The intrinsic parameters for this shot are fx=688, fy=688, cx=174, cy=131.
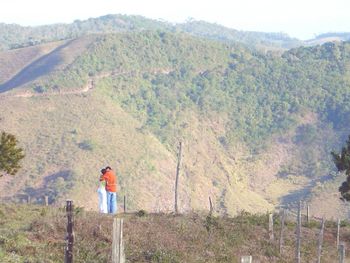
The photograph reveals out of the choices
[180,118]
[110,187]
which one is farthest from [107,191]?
[180,118]

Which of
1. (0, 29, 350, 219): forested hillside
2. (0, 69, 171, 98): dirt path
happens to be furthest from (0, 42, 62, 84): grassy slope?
(0, 69, 171, 98): dirt path

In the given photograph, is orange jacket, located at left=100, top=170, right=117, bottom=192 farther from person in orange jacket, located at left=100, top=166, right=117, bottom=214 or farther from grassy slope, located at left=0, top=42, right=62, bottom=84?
grassy slope, located at left=0, top=42, right=62, bottom=84

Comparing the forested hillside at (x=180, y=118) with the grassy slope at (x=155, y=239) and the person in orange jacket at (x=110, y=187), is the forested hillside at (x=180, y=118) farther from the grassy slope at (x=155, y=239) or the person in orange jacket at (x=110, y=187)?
the grassy slope at (x=155, y=239)

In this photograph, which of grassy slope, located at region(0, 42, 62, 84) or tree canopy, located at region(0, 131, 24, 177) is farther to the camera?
grassy slope, located at region(0, 42, 62, 84)

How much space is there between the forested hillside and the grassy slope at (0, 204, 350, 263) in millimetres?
33214

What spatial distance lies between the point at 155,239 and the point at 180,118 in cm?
6092

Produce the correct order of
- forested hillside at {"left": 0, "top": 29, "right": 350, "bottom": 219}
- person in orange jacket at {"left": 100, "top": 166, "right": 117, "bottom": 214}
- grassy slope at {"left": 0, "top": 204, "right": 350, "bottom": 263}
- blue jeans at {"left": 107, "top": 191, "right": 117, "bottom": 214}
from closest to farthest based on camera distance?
grassy slope at {"left": 0, "top": 204, "right": 350, "bottom": 263} < person in orange jacket at {"left": 100, "top": 166, "right": 117, "bottom": 214} < blue jeans at {"left": 107, "top": 191, "right": 117, "bottom": 214} < forested hillside at {"left": 0, "top": 29, "right": 350, "bottom": 219}

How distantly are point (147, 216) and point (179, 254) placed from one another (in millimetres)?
4712

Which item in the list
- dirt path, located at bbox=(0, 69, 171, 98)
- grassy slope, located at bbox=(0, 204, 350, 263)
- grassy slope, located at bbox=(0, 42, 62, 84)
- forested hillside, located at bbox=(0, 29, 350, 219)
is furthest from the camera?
grassy slope, located at bbox=(0, 42, 62, 84)

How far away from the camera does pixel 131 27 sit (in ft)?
550

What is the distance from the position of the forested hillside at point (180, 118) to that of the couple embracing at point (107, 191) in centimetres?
3321

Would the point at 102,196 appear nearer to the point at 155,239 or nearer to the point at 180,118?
the point at 155,239

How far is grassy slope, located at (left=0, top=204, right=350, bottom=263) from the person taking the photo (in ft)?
49.2

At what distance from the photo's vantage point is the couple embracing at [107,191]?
→ 65.4ft
